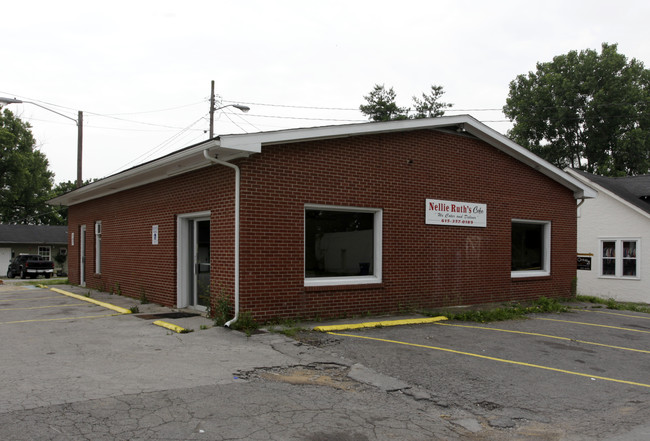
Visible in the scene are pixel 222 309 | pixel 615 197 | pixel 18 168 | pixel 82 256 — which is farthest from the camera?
pixel 18 168

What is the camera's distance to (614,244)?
20578 millimetres

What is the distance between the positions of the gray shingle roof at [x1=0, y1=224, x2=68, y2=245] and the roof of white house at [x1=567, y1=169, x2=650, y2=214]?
40633mm

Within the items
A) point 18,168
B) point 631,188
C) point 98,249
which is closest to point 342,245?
point 98,249

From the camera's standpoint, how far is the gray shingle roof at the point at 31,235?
41.7 metres

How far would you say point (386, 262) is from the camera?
1133 cm

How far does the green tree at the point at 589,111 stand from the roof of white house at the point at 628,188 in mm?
12283

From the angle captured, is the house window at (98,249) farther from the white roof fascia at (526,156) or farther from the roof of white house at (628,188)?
the roof of white house at (628,188)

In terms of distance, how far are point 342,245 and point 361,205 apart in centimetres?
96

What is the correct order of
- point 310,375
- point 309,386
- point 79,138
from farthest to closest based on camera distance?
point 79,138
point 310,375
point 309,386

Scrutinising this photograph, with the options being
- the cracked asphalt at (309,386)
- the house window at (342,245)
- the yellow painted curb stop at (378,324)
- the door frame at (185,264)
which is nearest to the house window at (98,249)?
the door frame at (185,264)

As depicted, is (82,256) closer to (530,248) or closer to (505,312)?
(505,312)

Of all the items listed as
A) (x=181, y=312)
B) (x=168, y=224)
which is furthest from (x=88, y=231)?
(x=181, y=312)

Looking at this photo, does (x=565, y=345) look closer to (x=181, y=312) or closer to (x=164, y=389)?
(x=164, y=389)

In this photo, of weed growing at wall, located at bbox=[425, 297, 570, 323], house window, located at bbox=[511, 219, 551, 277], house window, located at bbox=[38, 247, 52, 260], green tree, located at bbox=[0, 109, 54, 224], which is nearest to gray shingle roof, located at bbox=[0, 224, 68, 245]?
house window, located at bbox=[38, 247, 52, 260]
